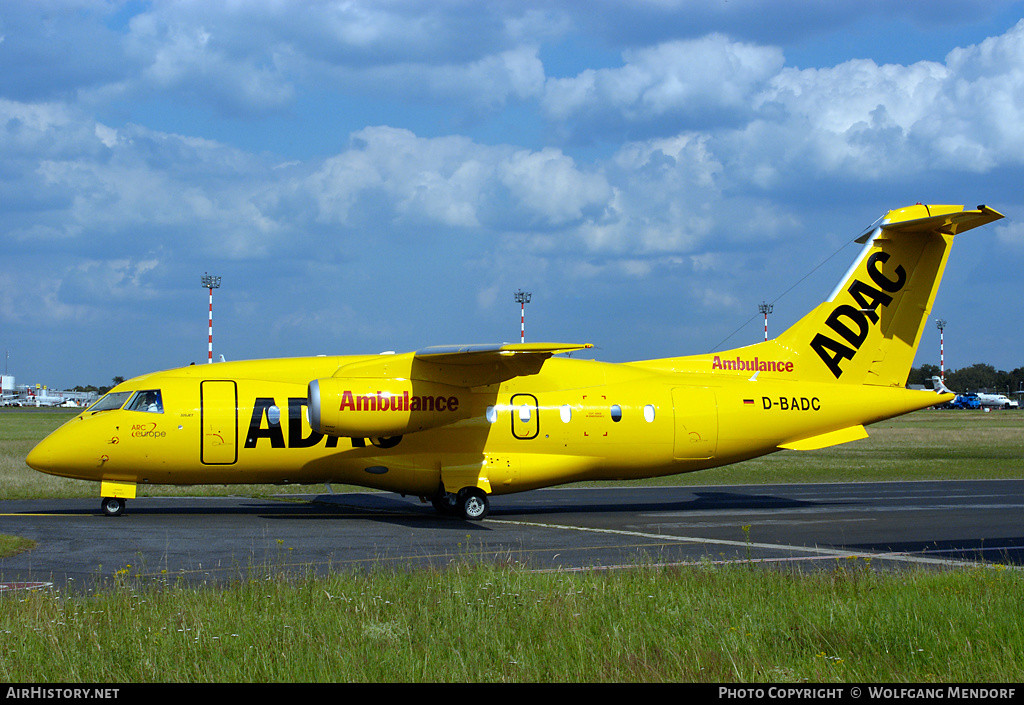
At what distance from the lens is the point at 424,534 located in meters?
16.8

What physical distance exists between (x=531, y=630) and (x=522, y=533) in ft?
30.3

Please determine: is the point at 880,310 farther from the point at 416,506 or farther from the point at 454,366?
the point at 416,506

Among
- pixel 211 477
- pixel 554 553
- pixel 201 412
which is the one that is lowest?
pixel 554 553

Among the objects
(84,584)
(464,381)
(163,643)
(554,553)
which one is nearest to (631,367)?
(464,381)

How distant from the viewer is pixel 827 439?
69.8 feet

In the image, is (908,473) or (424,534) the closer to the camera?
(424,534)

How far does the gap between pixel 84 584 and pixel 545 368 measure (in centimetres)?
1154

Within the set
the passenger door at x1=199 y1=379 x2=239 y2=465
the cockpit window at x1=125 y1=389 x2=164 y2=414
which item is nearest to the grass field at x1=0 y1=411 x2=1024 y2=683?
the passenger door at x1=199 y1=379 x2=239 y2=465

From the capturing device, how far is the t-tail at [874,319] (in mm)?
21922

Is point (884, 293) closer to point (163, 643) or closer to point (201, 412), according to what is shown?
point (201, 412)

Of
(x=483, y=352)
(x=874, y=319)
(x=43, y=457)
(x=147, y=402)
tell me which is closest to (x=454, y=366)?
(x=483, y=352)

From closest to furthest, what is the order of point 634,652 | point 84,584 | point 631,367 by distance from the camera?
point 634,652, point 84,584, point 631,367

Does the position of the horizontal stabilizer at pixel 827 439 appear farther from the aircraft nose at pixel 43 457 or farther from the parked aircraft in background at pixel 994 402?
the parked aircraft in background at pixel 994 402

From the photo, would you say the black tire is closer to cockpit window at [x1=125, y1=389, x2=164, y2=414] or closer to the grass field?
cockpit window at [x1=125, y1=389, x2=164, y2=414]
